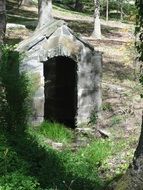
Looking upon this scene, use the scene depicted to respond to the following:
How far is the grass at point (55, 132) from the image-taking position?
543 inches

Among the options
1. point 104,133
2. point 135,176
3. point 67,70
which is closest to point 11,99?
point 104,133

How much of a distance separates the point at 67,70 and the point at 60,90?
2.52 feet

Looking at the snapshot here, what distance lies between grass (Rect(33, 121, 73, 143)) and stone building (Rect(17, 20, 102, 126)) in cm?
51

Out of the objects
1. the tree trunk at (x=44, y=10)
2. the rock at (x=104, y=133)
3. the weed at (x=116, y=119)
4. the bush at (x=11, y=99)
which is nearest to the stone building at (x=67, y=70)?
the weed at (x=116, y=119)

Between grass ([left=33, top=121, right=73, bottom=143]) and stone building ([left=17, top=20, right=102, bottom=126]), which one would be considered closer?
grass ([left=33, top=121, right=73, bottom=143])

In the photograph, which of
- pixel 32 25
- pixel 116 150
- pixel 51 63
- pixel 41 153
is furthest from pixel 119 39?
pixel 41 153

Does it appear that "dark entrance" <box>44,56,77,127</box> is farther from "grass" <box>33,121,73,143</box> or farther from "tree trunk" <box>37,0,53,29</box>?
"tree trunk" <box>37,0,53,29</box>

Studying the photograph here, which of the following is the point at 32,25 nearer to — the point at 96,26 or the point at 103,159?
the point at 96,26

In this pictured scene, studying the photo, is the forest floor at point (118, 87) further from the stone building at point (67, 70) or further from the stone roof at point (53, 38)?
the stone roof at point (53, 38)

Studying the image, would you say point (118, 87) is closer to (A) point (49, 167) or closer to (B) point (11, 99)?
(B) point (11, 99)

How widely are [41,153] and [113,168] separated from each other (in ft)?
5.95

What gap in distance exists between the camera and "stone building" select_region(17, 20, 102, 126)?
48.1 feet

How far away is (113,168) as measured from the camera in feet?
37.7

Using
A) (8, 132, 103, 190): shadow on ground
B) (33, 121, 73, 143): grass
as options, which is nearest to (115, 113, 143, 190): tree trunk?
(8, 132, 103, 190): shadow on ground
